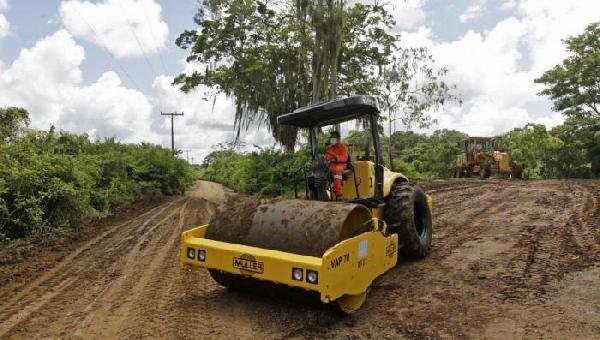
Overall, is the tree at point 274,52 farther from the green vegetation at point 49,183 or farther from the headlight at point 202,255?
the headlight at point 202,255

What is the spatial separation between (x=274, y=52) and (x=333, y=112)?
1480 centimetres

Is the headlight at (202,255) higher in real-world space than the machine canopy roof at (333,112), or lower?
lower

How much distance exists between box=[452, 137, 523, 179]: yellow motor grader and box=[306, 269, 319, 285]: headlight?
82.3 feet

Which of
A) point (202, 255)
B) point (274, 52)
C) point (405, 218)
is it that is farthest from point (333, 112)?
point (274, 52)

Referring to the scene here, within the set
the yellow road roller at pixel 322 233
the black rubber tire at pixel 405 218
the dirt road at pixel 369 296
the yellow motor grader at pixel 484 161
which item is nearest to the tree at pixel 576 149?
the yellow motor grader at pixel 484 161

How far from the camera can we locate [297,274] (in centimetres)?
454

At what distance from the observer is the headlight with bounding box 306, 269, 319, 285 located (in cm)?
441

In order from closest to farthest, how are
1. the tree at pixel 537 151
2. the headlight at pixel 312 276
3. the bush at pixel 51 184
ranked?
the headlight at pixel 312 276
the bush at pixel 51 184
the tree at pixel 537 151

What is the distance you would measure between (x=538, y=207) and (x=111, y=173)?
13666 millimetres

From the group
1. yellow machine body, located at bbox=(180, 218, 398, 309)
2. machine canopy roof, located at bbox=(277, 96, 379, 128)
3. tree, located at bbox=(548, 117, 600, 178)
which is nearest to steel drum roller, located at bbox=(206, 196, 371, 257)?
yellow machine body, located at bbox=(180, 218, 398, 309)

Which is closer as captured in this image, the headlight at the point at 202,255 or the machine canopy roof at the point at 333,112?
the headlight at the point at 202,255

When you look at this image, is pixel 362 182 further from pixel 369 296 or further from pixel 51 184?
pixel 51 184

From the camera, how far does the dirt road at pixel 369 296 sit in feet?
15.4

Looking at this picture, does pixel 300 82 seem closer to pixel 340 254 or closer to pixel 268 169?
pixel 268 169
